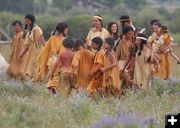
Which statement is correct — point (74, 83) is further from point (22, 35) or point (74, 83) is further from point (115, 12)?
point (115, 12)

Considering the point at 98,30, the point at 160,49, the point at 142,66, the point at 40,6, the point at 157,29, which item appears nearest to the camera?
the point at 142,66

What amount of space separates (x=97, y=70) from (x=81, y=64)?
0.43m

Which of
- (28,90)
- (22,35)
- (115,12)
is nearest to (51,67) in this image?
(28,90)

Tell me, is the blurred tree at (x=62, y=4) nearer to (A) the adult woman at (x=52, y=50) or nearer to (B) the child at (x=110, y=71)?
(A) the adult woman at (x=52, y=50)

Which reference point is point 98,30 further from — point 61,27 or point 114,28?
point 61,27

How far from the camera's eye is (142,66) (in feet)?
40.4

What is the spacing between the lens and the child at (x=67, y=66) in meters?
12.1

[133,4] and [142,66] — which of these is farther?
[133,4]

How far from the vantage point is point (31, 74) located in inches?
597

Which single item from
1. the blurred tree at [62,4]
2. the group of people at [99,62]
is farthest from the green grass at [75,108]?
the blurred tree at [62,4]

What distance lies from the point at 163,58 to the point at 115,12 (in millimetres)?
48007

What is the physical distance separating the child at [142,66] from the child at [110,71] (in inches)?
23.1

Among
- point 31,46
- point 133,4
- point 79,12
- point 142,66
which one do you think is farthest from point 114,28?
point 133,4

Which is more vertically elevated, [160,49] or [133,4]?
→ [160,49]
